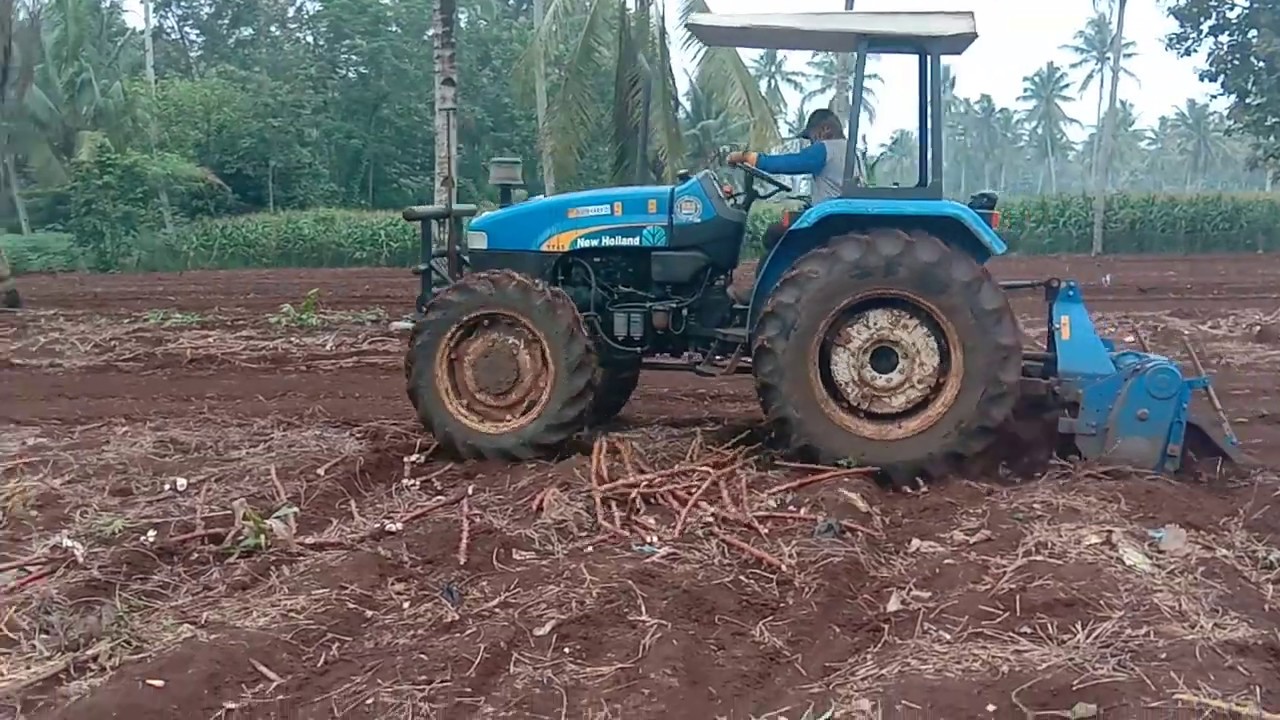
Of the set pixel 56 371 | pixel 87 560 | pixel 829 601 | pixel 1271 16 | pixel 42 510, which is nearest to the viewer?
pixel 829 601

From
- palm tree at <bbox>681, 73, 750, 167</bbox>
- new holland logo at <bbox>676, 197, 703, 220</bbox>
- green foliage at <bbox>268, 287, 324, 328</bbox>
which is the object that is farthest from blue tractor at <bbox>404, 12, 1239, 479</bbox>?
palm tree at <bbox>681, 73, 750, 167</bbox>

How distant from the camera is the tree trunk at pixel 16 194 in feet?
94.5

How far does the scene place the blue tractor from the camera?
20.0ft

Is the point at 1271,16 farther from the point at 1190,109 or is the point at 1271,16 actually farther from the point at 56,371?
the point at 1190,109

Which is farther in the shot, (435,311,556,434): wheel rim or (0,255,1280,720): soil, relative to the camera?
(435,311,556,434): wheel rim

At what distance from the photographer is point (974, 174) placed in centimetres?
8300

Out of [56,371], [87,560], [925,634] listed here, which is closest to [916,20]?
[925,634]

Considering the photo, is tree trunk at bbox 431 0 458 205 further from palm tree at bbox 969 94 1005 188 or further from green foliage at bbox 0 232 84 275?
palm tree at bbox 969 94 1005 188

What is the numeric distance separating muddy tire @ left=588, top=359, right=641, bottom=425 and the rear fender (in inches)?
42.9

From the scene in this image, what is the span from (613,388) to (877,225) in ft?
7.05

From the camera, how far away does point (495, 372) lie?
6676 mm

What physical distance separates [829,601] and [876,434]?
5.67 ft

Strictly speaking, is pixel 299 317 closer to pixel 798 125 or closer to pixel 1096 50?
pixel 798 125

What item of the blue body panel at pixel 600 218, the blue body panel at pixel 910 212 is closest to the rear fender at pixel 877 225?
the blue body panel at pixel 910 212
